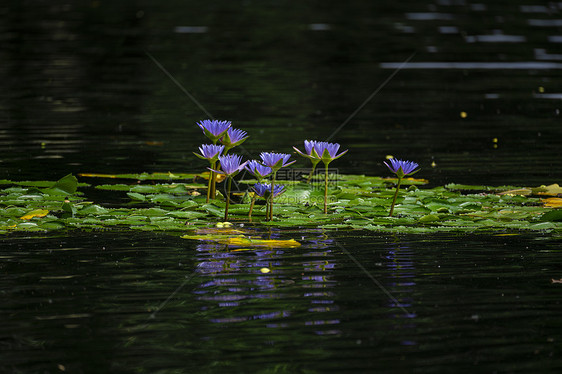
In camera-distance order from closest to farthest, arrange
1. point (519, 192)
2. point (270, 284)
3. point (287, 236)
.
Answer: point (270, 284) → point (287, 236) → point (519, 192)

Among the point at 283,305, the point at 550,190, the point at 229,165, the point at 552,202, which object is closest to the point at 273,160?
the point at 229,165

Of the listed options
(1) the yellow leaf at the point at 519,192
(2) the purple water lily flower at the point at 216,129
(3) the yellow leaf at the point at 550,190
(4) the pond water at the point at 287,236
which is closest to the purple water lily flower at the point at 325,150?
(4) the pond water at the point at 287,236

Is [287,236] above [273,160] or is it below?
below

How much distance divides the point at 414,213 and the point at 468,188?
0.79 metres

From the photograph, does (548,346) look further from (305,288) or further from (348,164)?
(348,164)

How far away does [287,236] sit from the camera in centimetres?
446

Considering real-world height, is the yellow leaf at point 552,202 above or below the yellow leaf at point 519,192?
below

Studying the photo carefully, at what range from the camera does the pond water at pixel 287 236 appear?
2.96 meters

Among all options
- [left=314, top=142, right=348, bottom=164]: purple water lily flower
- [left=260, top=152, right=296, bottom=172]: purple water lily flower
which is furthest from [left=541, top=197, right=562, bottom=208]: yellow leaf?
[left=260, top=152, right=296, bottom=172]: purple water lily flower

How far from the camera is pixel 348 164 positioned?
6590mm

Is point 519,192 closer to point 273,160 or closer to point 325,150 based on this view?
point 325,150

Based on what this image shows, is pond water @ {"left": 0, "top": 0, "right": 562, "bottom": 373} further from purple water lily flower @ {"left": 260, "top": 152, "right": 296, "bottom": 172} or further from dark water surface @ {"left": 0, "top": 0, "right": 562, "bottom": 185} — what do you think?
purple water lily flower @ {"left": 260, "top": 152, "right": 296, "bottom": 172}

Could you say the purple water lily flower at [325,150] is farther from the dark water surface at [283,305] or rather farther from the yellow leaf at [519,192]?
the yellow leaf at [519,192]

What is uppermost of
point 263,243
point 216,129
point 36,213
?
point 216,129
